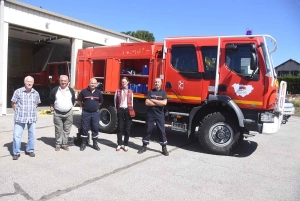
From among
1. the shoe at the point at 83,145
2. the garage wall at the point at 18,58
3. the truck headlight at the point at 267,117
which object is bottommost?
the shoe at the point at 83,145

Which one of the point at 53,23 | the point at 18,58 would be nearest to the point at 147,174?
the point at 53,23

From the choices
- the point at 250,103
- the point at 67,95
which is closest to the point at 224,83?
the point at 250,103

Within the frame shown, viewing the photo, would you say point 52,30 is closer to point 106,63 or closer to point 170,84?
point 106,63

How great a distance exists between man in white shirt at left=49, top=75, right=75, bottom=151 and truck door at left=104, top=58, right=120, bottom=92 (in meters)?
2.02

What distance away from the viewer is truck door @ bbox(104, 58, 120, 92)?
794 centimetres

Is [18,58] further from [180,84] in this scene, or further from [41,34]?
[180,84]

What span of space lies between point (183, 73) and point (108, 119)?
2.90 meters

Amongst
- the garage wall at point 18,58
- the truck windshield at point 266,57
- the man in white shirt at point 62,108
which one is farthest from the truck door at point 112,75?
the garage wall at point 18,58

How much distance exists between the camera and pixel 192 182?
14.7ft

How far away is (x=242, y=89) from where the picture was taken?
595 centimetres

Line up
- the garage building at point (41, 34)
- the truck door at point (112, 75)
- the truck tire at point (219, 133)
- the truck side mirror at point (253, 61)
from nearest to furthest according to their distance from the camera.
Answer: the truck side mirror at point (253, 61)
the truck tire at point (219, 133)
the truck door at point (112, 75)
the garage building at point (41, 34)

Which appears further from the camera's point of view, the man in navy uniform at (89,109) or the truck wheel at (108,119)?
the truck wheel at (108,119)

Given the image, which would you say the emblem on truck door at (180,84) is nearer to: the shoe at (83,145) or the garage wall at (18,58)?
the shoe at (83,145)

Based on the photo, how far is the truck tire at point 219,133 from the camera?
6.05 m
